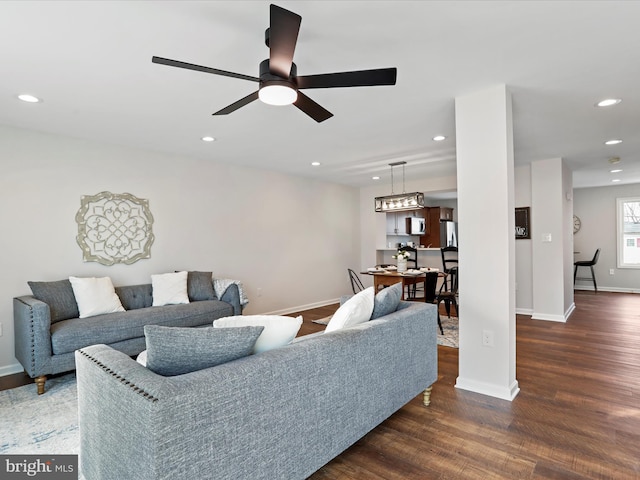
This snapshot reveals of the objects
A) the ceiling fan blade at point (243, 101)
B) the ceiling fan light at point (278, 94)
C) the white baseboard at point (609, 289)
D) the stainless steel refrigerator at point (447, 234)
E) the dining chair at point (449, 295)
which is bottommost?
the white baseboard at point (609, 289)

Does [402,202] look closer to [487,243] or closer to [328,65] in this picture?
[487,243]

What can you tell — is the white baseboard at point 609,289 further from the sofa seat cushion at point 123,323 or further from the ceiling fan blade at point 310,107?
the ceiling fan blade at point 310,107

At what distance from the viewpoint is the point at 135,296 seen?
3.99m

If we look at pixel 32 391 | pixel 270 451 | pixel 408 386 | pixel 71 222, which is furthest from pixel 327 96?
Answer: pixel 32 391

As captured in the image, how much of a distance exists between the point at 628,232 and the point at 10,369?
11029 millimetres

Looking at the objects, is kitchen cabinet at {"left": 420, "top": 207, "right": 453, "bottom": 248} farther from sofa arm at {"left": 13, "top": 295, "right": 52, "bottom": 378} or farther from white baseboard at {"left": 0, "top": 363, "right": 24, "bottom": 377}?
white baseboard at {"left": 0, "top": 363, "right": 24, "bottom": 377}

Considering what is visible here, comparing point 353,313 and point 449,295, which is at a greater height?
point 353,313

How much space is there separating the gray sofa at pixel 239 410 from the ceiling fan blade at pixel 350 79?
1360mm

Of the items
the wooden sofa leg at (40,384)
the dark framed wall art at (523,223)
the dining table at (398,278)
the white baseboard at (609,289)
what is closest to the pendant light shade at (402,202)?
the dining table at (398,278)

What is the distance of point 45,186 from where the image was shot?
144 inches

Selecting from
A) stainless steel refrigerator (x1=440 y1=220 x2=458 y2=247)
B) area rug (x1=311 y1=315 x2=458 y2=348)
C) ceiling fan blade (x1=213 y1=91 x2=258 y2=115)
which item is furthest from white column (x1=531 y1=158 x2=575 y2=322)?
ceiling fan blade (x1=213 y1=91 x2=258 y2=115)

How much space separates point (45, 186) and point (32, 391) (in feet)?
6.54

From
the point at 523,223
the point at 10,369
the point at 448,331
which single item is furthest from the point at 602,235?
the point at 10,369

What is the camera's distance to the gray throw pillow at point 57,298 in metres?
3.33
